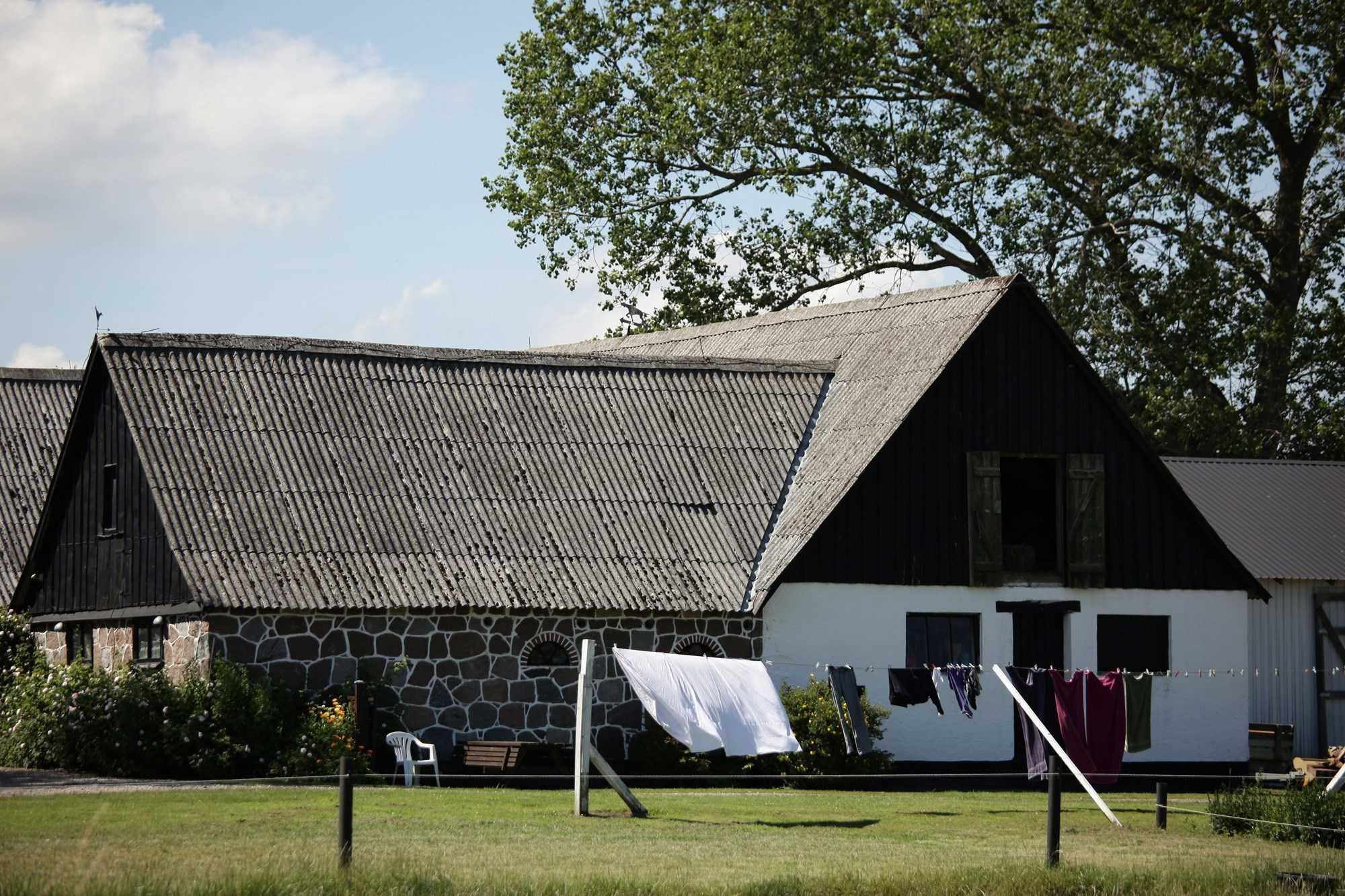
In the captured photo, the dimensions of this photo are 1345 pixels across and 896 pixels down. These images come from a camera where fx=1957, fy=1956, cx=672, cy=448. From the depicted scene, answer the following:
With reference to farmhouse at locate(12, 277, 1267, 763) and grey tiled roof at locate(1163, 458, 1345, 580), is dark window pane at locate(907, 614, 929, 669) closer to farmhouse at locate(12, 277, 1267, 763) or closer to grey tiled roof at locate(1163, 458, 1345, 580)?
farmhouse at locate(12, 277, 1267, 763)

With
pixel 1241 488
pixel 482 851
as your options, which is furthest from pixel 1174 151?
pixel 482 851

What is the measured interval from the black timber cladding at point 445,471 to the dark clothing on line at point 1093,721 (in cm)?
465

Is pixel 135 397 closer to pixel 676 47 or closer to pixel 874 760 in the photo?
pixel 874 760

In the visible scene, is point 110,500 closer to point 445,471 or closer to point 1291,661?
point 445,471

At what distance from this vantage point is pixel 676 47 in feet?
141

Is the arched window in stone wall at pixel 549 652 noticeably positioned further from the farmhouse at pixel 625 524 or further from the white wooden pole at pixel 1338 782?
the white wooden pole at pixel 1338 782

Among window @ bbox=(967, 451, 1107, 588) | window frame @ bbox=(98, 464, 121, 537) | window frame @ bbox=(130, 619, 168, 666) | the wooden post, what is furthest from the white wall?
window frame @ bbox=(98, 464, 121, 537)

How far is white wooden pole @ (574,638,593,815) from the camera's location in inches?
808

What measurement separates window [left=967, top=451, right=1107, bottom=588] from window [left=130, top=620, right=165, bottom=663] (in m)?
11.2

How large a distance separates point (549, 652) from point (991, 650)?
6364 millimetres

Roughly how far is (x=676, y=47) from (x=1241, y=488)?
53.1 ft

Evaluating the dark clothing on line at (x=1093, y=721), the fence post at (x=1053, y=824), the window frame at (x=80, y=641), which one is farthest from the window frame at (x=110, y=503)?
the fence post at (x=1053, y=824)

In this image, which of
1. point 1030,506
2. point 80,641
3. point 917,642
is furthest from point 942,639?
point 80,641

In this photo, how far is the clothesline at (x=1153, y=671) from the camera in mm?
25406
